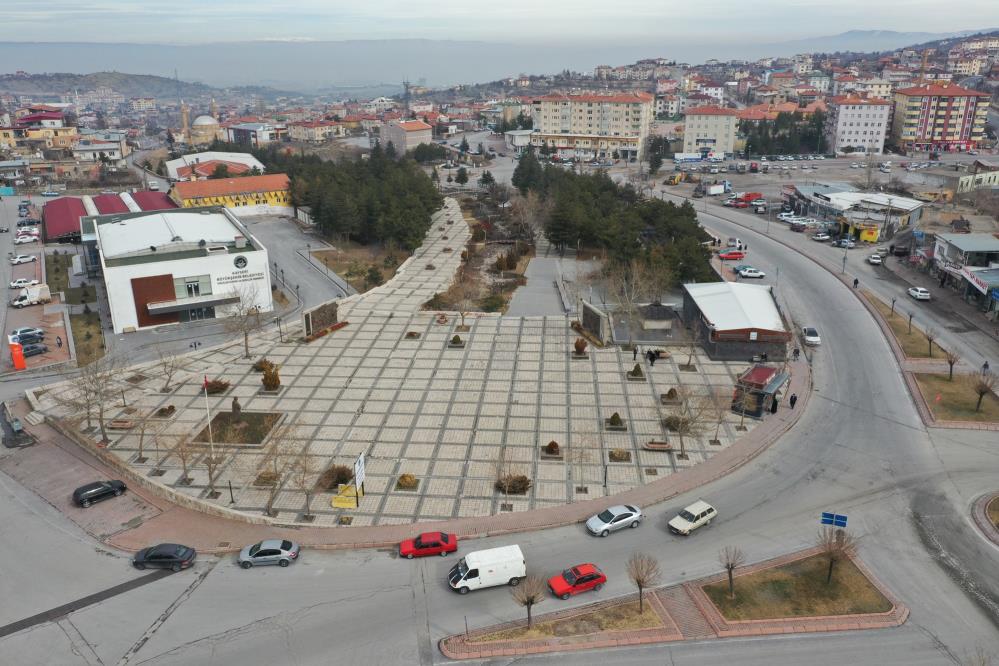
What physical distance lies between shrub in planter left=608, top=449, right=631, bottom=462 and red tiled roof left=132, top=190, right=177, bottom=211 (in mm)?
45184

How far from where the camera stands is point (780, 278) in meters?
43.3

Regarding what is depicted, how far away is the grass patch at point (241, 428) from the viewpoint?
24641 mm

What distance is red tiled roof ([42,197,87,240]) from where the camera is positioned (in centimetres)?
4944

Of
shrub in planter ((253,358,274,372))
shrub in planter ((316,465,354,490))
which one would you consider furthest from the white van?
shrub in planter ((253,358,274,372))

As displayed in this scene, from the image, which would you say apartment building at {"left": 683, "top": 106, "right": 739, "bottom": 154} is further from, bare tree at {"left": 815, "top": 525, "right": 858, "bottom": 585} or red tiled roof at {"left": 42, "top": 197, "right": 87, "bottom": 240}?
bare tree at {"left": 815, "top": 525, "right": 858, "bottom": 585}

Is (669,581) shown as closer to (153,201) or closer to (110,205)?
(110,205)

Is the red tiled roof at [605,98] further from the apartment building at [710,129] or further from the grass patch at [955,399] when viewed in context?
the grass patch at [955,399]

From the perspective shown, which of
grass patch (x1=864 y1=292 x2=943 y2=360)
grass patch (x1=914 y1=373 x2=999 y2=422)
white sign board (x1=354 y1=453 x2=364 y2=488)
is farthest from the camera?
grass patch (x1=864 y1=292 x2=943 y2=360)

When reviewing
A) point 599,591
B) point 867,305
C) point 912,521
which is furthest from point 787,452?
point 867,305

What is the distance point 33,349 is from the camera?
108ft

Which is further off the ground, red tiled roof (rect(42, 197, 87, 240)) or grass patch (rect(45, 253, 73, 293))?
red tiled roof (rect(42, 197, 87, 240))

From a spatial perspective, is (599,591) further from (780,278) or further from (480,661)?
(780,278)

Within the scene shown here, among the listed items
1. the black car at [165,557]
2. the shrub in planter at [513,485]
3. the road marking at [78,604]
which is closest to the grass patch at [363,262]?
the shrub in planter at [513,485]

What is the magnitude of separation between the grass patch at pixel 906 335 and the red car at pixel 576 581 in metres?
21.1
